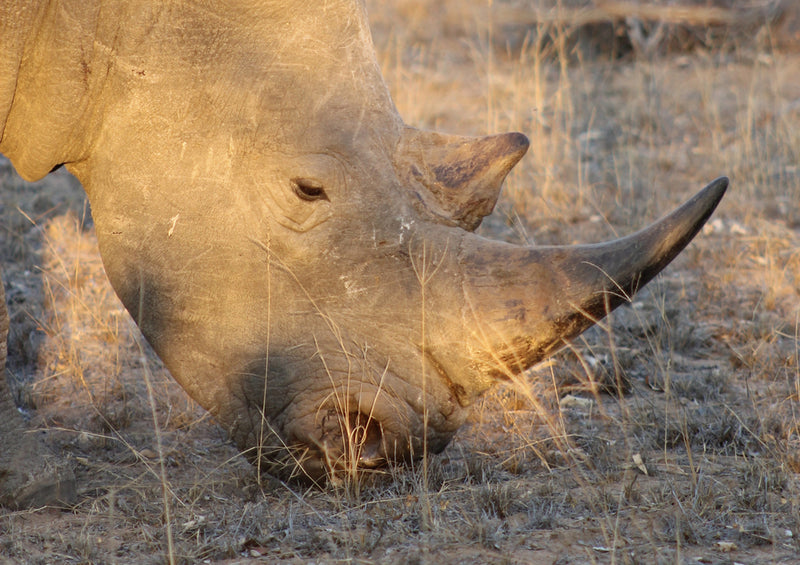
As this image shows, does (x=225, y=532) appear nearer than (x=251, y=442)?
Yes

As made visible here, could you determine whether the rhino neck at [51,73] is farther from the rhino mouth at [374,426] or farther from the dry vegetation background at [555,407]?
the rhino mouth at [374,426]

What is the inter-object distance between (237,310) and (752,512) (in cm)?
176

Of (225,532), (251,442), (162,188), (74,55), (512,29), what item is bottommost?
(225,532)

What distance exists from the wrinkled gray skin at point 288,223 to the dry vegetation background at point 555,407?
301mm

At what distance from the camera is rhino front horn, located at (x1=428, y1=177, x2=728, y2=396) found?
9.78 ft

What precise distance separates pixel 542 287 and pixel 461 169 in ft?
1.71

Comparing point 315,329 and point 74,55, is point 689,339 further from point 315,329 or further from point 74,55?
point 74,55

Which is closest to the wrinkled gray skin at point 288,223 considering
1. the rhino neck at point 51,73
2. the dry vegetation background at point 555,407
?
the rhino neck at point 51,73

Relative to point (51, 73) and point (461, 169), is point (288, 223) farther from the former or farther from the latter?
point (51, 73)

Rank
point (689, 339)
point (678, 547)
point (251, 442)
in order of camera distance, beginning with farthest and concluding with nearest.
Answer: point (689, 339)
point (251, 442)
point (678, 547)

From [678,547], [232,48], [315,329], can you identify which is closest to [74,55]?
[232,48]

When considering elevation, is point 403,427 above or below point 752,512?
above

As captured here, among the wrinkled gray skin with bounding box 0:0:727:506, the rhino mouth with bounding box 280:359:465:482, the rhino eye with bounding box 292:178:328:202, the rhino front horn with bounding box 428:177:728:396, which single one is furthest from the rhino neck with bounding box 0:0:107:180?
the rhino front horn with bounding box 428:177:728:396

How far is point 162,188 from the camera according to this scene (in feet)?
10.7
